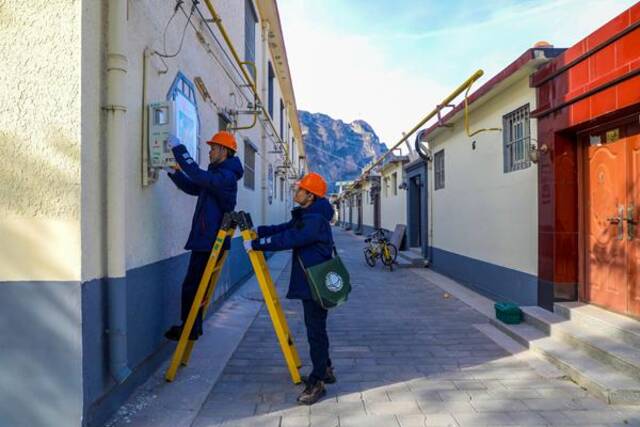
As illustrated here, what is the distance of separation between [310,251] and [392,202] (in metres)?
14.2

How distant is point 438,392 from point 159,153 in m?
2.89

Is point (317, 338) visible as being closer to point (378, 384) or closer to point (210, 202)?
point (378, 384)

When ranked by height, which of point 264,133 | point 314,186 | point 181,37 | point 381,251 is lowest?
Answer: point 381,251

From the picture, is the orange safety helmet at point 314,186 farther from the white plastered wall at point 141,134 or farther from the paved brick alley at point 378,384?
the paved brick alley at point 378,384

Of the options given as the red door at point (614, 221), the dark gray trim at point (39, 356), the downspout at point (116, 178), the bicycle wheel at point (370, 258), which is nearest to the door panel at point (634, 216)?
the red door at point (614, 221)

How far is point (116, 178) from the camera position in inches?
115

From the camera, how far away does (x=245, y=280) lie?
8.80 m

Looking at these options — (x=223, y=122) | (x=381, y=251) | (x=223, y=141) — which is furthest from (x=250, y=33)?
(x=223, y=141)

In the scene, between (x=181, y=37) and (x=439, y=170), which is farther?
(x=439, y=170)

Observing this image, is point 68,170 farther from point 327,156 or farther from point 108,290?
point 327,156

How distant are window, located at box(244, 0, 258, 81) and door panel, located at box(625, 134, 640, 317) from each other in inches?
270

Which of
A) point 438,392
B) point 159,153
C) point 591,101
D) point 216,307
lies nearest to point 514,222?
point 591,101

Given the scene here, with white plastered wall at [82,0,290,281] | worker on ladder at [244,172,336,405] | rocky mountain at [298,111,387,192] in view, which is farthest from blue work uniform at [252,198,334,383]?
rocky mountain at [298,111,387,192]

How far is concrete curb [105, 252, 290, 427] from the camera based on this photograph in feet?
10.2
